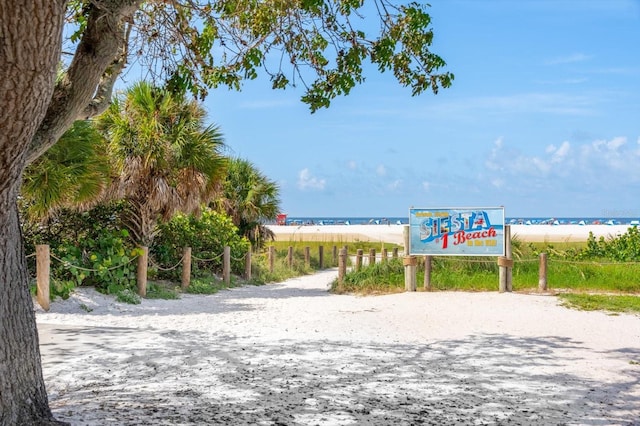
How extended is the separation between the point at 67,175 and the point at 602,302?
10877 mm

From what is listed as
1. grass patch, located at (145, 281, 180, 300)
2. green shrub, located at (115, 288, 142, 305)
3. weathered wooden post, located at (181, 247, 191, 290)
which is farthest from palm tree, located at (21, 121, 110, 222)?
weathered wooden post, located at (181, 247, 191, 290)

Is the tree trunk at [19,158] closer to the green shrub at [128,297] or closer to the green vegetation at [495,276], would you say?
the green shrub at [128,297]

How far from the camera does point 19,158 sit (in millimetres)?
4605

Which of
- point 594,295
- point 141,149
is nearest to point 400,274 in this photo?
point 594,295

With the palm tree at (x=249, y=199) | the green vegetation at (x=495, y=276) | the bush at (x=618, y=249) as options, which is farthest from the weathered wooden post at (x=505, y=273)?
the palm tree at (x=249, y=199)

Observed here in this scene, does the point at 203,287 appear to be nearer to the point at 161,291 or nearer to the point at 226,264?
the point at 161,291

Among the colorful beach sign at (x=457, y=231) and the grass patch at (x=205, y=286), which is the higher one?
the colorful beach sign at (x=457, y=231)

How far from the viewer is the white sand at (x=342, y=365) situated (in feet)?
19.9

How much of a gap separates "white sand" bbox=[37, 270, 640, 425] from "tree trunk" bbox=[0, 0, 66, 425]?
562mm

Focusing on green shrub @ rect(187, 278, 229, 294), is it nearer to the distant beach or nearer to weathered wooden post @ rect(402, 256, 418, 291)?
weathered wooden post @ rect(402, 256, 418, 291)

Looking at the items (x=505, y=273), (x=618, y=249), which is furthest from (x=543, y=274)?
(x=618, y=249)

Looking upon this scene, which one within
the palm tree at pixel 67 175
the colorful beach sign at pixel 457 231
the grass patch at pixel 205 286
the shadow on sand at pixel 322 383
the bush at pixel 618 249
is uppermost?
the palm tree at pixel 67 175

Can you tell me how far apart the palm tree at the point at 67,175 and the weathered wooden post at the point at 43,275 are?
2.95 feet

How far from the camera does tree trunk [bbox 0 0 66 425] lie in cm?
422
